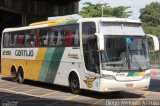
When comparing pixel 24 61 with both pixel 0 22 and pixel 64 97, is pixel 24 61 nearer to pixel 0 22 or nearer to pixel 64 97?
pixel 64 97

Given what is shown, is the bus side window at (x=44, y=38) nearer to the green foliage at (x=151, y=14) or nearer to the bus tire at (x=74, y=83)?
the bus tire at (x=74, y=83)

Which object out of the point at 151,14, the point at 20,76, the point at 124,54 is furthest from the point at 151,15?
the point at 124,54

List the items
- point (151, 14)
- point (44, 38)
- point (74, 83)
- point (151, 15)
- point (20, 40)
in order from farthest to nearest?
point (151, 14), point (151, 15), point (20, 40), point (44, 38), point (74, 83)

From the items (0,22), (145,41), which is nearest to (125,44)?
(145,41)

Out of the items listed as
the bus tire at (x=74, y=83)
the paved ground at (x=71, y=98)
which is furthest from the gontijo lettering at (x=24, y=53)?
the bus tire at (x=74, y=83)

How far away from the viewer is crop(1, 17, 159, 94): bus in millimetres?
16766

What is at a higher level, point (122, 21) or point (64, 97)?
point (122, 21)

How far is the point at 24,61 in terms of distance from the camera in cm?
2352

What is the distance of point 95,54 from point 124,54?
1028 millimetres

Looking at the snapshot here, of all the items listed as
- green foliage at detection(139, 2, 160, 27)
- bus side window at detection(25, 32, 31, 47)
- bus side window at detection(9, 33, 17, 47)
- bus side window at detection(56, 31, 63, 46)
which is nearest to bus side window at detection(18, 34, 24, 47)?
bus side window at detection(25, 32, 31, 47)

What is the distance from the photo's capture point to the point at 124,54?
17031 mm

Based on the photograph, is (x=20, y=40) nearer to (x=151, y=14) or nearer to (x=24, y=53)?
(x=24, y=53)

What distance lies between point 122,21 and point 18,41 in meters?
7.80

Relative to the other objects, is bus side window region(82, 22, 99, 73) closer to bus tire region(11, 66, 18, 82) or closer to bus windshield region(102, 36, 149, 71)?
bus windshield region(102, 36, 149, 71)
